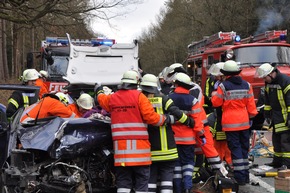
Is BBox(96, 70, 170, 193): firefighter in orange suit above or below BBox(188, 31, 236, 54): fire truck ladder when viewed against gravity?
below

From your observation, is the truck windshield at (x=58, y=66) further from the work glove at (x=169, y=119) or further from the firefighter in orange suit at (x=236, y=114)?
the work glove at (x=169, y=119)

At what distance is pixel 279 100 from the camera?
746cm

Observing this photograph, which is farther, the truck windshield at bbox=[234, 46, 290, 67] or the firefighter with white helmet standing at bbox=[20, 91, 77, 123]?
the truck windshield at bbox=[234, 46, 290, 67]

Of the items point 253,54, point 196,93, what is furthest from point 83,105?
point 253,54

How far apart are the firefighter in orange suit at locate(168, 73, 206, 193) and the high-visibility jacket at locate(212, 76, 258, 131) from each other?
83 cm

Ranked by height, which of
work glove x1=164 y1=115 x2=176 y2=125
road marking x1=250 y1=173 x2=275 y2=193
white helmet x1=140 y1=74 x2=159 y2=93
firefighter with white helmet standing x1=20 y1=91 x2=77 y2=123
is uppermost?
white helmet x1=140 y1=74 x2=159 y2=93

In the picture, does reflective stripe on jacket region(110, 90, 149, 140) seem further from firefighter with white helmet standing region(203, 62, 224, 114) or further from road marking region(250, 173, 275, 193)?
firefighter with white helmet standing region(203, 62, 224, 114)

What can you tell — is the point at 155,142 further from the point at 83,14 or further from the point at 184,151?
the point at 83,14

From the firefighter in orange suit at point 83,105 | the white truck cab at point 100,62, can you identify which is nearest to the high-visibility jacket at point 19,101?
the firefighter in orange suit at point 83,105

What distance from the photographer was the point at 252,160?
8.48 metres

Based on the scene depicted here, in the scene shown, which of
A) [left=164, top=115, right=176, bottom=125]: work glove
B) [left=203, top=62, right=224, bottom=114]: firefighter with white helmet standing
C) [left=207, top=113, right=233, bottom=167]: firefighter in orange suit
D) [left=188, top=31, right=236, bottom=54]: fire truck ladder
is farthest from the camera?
[left=188, top=31, right=236, bottom=54]: fire truck ladder

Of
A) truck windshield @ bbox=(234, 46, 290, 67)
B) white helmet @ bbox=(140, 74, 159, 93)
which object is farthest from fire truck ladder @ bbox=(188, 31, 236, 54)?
white helmet @ bbox=(140, 74, 159, 93)

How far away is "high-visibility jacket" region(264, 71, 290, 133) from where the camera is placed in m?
7.32

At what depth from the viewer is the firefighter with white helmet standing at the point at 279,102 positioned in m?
7.34
